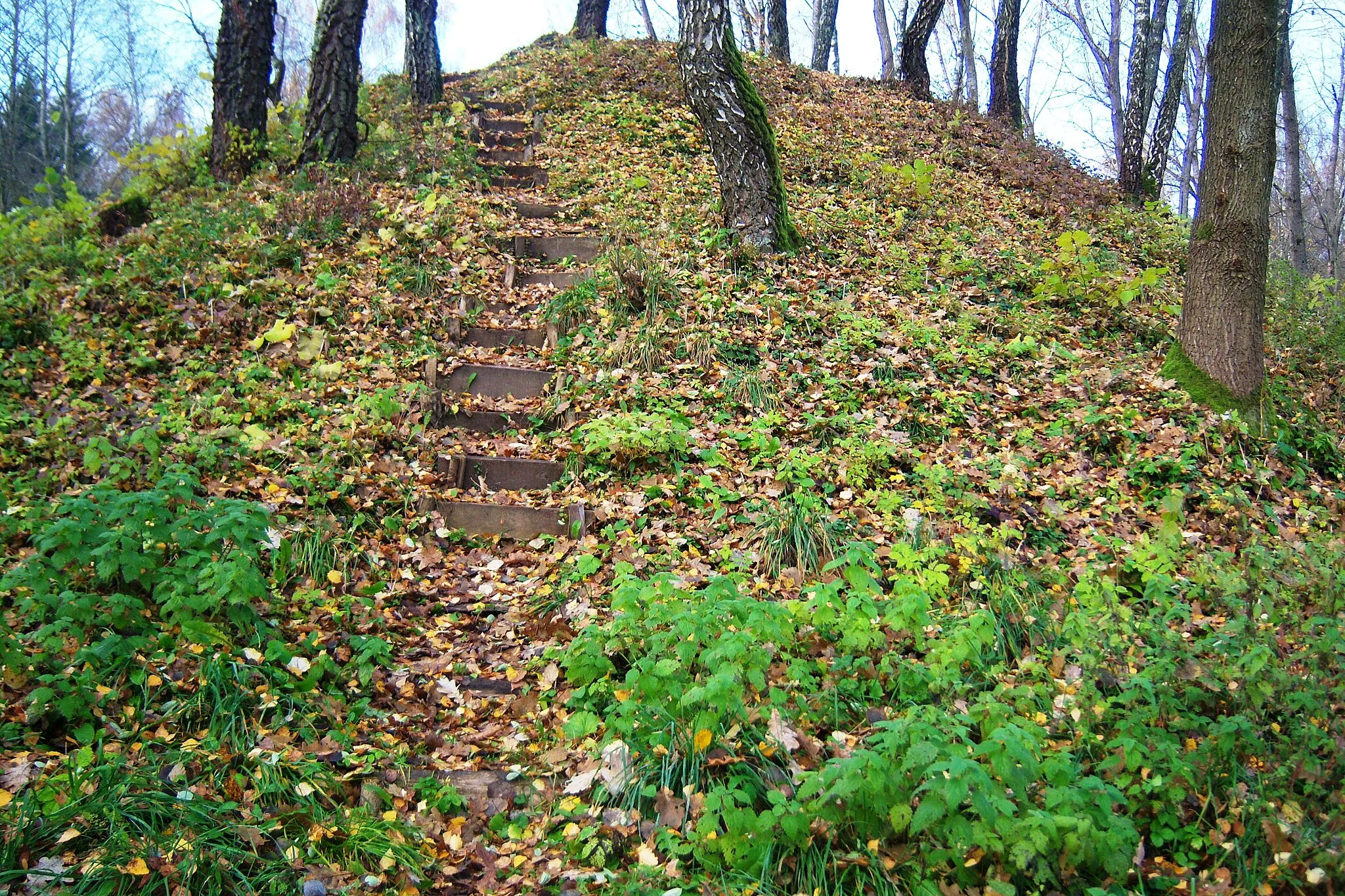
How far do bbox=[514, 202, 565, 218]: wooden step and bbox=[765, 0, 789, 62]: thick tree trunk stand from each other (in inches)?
356

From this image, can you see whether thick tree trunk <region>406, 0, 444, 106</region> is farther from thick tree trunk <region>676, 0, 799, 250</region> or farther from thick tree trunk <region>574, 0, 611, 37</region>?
thick tree trunk <region>676, 0, 799, 250</region>

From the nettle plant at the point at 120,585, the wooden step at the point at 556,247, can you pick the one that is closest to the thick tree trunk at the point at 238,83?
the wooden step at the point at 556,247

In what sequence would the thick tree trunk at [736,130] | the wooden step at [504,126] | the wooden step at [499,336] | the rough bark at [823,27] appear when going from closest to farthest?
the wooden step at [499,336] → the thick tree trunk at [736,130] → the wooden step at [504,126] → the rough bark at [823,27]

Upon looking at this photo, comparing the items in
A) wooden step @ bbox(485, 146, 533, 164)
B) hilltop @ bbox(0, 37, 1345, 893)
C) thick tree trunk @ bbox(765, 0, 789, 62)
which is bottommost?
hilltop @ bbox(0, 37, 1345, 893)

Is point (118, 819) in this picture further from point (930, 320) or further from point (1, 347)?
point (930, 320)

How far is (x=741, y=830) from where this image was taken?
9.51ft

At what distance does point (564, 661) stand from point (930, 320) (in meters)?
4.92

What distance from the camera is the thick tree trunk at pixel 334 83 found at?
29.8ft

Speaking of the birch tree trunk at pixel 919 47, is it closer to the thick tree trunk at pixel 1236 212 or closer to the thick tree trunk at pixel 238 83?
the thick tree trunk at pixel 1236 212

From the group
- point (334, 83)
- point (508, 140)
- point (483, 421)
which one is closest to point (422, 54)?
point (508, 140)

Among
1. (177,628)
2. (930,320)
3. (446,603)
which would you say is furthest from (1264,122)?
(177,628)

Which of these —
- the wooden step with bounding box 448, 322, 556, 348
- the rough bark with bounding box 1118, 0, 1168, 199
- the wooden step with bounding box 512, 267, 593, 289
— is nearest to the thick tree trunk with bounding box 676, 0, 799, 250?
the wooden step with bounding box 512, 267, 593, 289

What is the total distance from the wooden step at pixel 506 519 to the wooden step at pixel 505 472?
0.33 metres

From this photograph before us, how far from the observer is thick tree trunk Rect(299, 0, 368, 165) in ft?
29.8
